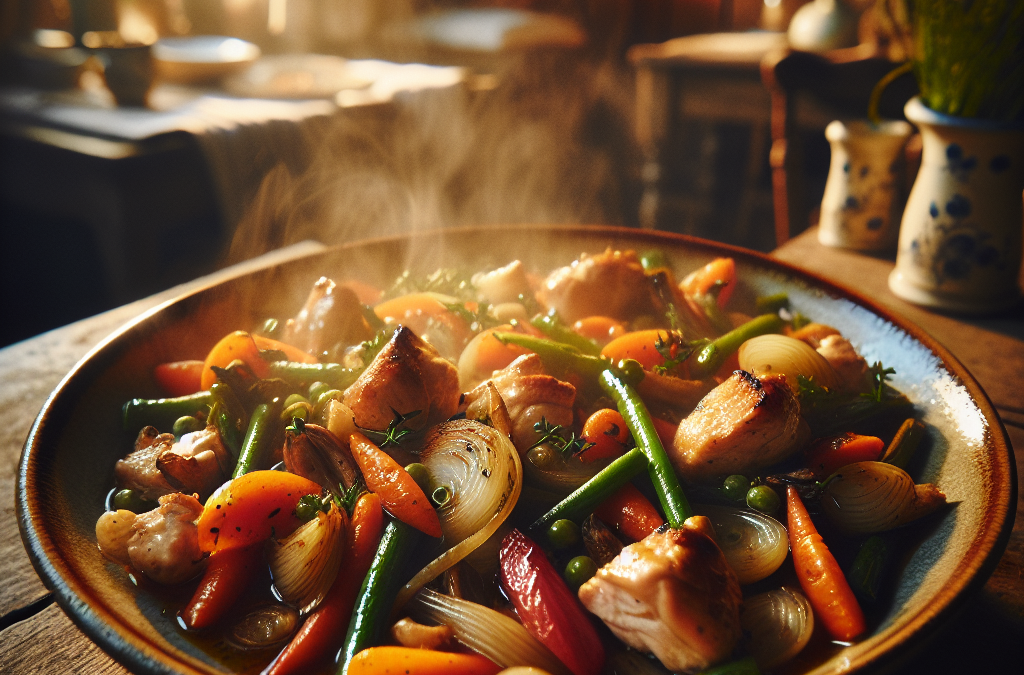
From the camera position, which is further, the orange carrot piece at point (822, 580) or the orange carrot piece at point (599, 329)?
the orange carrot piece at point (599, 329)

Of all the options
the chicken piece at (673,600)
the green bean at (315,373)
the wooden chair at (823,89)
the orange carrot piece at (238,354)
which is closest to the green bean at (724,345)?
the chicken piece at (673,600)

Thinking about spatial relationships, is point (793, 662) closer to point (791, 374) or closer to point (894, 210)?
point (791, 374)

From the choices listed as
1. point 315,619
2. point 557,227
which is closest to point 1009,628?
point 315,619

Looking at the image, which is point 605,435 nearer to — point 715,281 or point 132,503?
point 715,281

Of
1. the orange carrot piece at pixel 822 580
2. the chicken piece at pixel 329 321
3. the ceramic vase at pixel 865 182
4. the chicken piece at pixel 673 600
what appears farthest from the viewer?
the ceramic vase at pixel 865 182

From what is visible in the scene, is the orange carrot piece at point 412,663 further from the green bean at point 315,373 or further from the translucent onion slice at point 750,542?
the green bean at point 315,373

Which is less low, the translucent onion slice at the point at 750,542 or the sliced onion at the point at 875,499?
the sliced onion at the point at 875,499
